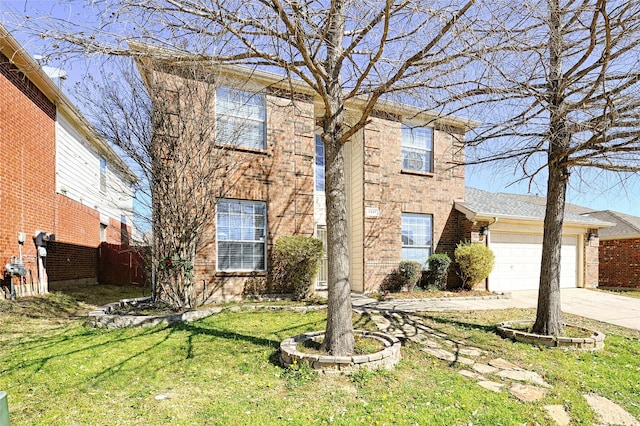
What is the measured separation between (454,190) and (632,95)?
739 cm

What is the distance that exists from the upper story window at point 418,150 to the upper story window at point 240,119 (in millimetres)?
4534

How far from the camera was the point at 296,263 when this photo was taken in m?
8.59

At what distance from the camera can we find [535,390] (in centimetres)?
383

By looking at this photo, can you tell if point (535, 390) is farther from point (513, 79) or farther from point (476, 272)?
point (476, 272)

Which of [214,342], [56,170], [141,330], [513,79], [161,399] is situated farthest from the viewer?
[56,170]

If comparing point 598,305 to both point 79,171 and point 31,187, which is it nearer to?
point 31,187

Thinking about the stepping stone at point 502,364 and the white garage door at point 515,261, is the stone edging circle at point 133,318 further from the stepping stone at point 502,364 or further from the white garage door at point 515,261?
the white garage door at point 515,261

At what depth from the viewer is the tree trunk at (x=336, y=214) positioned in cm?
438

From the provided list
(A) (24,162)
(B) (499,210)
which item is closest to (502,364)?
(B) (499,210)

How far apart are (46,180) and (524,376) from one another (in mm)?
11352

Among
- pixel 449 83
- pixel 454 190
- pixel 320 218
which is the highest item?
pixel 449 83

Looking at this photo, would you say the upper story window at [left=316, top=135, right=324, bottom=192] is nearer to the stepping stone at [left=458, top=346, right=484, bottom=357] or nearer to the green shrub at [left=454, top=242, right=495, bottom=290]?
the green shrub at [left=454, top=242, right=495, bottom=290]

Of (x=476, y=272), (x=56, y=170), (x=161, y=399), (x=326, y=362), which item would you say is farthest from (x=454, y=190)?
(x=56, y=170)

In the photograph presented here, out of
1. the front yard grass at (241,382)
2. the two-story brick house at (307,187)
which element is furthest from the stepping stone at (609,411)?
the two-story brick house at (307,187)
